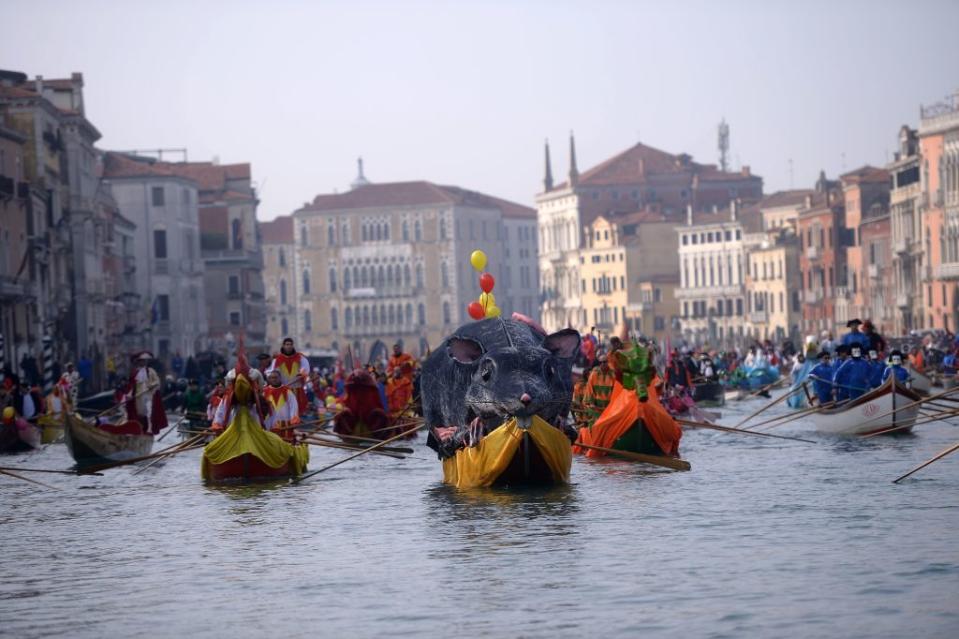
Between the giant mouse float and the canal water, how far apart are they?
0.92 metres

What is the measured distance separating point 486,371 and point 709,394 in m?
31.5

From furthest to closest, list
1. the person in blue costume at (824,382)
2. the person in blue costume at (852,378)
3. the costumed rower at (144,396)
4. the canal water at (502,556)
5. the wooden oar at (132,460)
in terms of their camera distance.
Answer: the person in blue costume at (824,382)
the person in blue costume at (852,378)
the costumed rower at (144,396)
the wooden oar at (132,460)
the canal water at (502,556)

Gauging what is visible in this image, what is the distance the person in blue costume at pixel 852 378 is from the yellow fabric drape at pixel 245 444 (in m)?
12.6

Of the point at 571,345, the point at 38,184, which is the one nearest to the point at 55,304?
the point at 38,184

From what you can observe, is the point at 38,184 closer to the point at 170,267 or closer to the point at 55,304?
the point at 55,304

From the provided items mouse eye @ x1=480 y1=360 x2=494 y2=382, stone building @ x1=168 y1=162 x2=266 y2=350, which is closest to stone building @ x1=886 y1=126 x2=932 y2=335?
stone building @ x1=168 y1=162 x2=266 y2=350

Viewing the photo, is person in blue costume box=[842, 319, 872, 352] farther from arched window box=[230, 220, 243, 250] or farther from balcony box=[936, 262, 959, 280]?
arched window box=[230, 220, 243, 250]

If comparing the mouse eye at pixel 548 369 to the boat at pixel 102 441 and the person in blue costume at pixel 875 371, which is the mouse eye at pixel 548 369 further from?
the person in blue costume at pixel 875 371

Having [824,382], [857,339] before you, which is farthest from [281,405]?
[857,339]

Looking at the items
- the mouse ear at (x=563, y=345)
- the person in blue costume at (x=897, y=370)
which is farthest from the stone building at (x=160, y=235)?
the mouse ear at (x=563, y=345)

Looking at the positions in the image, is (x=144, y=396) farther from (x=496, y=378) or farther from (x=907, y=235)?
(x=907, y=235)

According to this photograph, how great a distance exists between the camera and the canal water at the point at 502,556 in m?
19.2

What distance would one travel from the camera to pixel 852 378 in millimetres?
41250

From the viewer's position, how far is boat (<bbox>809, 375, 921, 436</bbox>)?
3838cm
